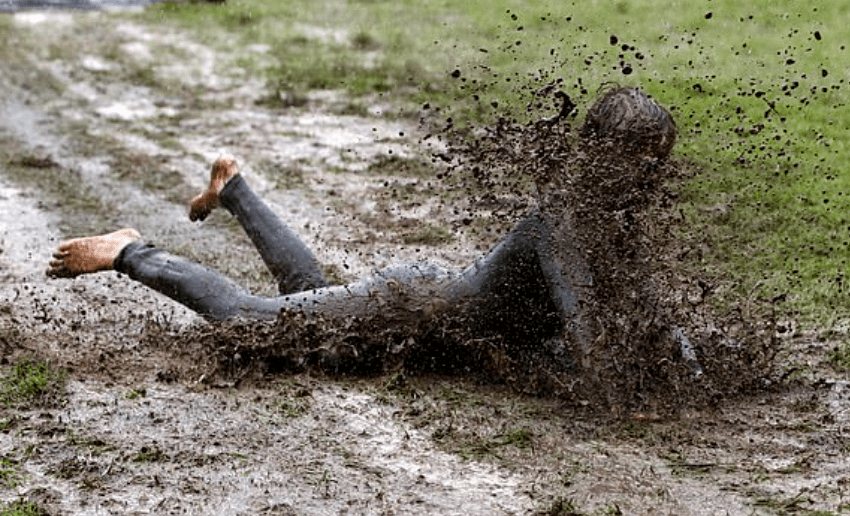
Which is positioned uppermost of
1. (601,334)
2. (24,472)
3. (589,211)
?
(589,211)

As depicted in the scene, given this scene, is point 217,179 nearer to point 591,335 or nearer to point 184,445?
point 184,445

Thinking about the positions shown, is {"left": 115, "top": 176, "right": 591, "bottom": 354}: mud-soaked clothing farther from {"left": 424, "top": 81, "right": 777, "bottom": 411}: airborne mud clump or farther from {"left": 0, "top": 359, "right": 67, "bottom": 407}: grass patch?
{"left": 0, "top": 359, "right": 67, "bottom": 407}: grass patch

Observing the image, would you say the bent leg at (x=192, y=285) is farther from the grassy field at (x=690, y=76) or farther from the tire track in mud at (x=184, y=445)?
the grassy field at (x=690, y=76)

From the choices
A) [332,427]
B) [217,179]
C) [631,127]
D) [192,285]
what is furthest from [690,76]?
[332,427]

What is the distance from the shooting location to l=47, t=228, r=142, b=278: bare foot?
16.6 ft

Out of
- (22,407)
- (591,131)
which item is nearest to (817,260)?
(591,131)

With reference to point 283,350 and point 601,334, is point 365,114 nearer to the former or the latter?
point 283,350

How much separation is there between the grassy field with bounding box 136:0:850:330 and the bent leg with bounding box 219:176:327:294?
1008 mm

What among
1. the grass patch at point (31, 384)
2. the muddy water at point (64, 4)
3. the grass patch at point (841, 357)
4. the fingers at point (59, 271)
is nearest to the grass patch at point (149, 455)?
the grass patch at point (31, 384)

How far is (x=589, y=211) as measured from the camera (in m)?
4.13

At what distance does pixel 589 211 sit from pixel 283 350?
1.22 m

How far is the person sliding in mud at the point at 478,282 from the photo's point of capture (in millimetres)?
4125

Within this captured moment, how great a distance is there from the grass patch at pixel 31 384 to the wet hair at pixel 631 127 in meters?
2.02

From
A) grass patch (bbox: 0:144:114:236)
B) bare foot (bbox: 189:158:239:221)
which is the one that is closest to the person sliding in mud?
bare foot (bbox: 189:158:239:221)
